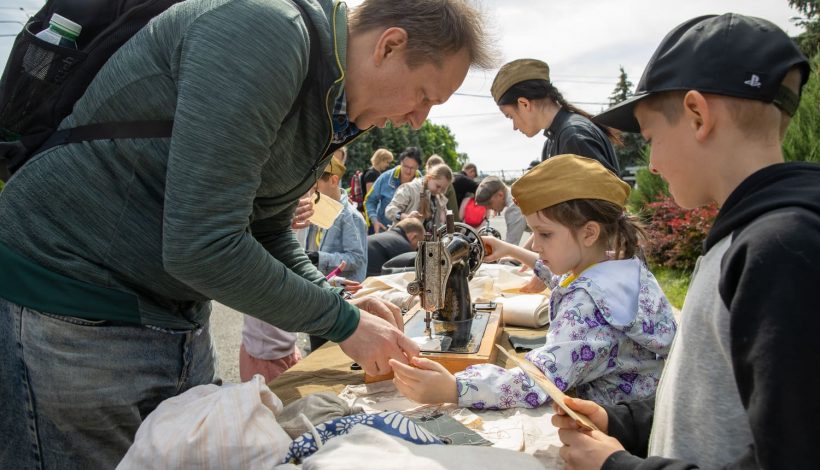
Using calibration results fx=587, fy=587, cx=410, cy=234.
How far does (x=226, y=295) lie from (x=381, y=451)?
0.41 metres

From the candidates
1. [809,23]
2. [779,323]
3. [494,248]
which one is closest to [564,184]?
[494,248]

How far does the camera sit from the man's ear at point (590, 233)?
1721 mm

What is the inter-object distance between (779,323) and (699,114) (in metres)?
0.40

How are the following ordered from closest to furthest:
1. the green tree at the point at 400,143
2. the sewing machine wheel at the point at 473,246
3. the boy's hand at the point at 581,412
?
the boy's hand at the point at 581,412
the sewing machine wheel at the point at 473,246
the green tree at the point at 400,143

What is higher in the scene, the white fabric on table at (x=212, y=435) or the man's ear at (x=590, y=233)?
the man's ear at (x=590, y=233)

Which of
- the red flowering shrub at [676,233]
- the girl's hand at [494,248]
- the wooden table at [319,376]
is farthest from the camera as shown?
the red flowering shrub at [676,233]

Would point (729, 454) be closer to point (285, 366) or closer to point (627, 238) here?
point (627, 238)

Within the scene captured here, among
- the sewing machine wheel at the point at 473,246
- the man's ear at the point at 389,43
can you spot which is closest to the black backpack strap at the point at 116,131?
the man's ear at the point at 389,43

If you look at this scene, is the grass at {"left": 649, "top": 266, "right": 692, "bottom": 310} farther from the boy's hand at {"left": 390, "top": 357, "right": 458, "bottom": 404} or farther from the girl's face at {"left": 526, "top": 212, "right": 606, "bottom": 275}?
the boy's hand at {"left": 390, "top": 357, "right": 458, "bottom": 404}

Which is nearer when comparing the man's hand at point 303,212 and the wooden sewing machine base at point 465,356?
the wooden sewing machine base at point 465,356

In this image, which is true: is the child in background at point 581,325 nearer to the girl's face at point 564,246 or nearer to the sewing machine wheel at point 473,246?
the girl's face at point 564,246

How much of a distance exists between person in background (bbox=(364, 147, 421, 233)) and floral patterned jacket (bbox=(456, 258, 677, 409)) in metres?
5.32

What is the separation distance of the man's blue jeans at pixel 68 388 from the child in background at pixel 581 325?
0.59 m

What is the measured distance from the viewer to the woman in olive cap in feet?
8.94
